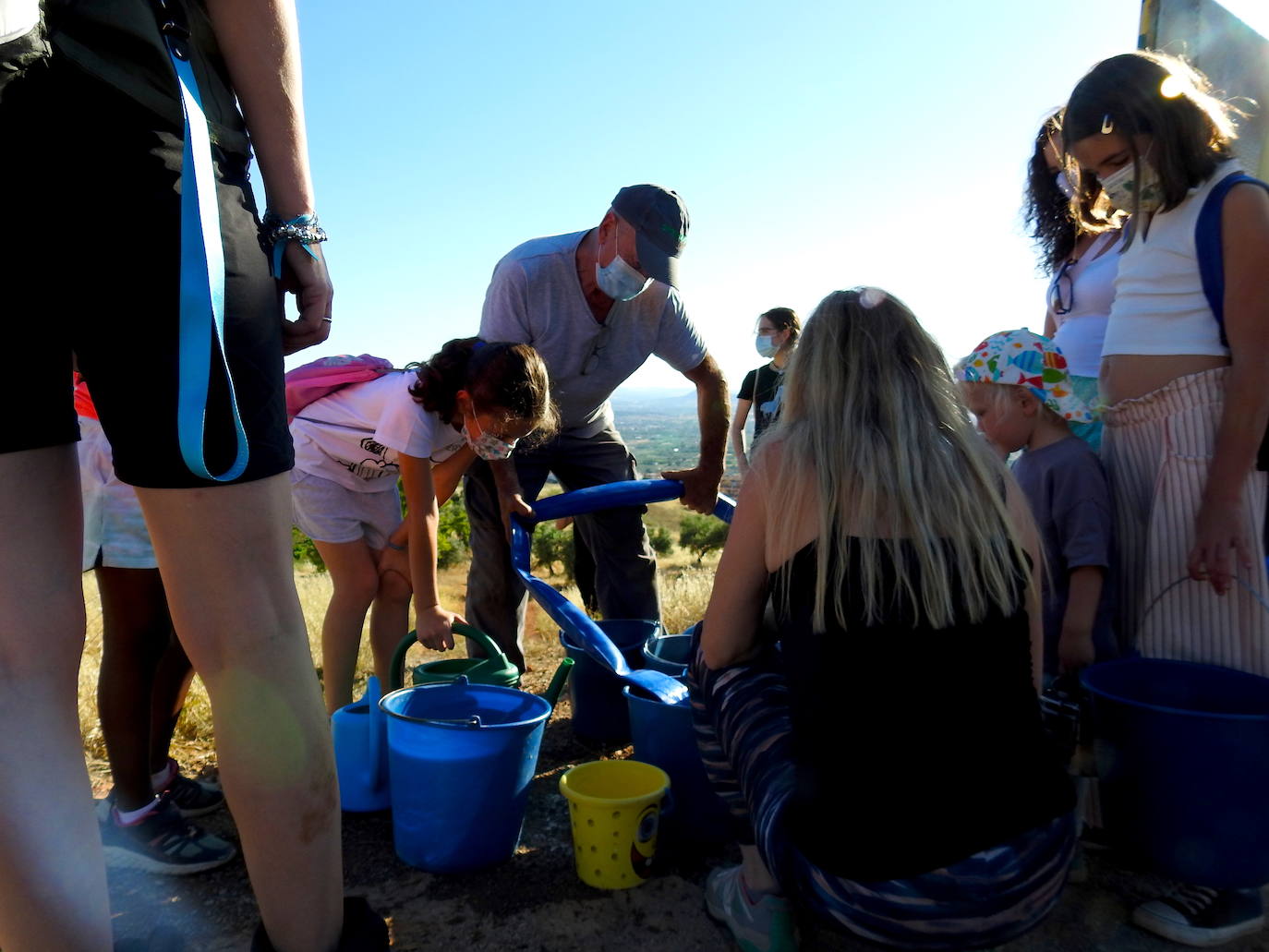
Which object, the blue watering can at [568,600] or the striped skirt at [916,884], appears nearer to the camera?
the striped skirt at [916,884]

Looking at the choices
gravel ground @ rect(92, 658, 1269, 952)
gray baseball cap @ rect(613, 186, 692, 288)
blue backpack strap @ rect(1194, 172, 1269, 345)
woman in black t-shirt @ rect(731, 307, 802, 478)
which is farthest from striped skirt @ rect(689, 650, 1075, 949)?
woman in black t-shirt @ rect(731, 307, 802, 478)

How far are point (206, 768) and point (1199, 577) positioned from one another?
279 cm

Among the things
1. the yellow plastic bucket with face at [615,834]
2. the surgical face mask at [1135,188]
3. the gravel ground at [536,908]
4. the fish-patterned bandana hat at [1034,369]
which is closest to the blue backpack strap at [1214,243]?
the surgical face mask at [1135,188]

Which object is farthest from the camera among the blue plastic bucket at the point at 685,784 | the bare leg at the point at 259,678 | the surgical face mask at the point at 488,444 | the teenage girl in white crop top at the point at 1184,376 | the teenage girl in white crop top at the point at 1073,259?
the surgical face mask at the point at 488,444

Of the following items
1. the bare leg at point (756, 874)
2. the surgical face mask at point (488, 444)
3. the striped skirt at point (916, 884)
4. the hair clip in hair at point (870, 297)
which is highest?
the hair clip in hair at point (870, 297)

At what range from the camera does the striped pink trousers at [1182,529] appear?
2031 mm

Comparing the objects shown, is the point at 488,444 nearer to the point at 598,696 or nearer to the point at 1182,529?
the point at 598,696

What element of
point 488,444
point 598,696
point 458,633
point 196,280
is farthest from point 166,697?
point 196,280

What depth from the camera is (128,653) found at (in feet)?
6.96

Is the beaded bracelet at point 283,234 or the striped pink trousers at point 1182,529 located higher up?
the beaded bracelet at point 283,234

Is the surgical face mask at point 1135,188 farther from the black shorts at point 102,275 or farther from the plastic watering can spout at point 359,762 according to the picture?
the plastic watering can spout at point 359,762

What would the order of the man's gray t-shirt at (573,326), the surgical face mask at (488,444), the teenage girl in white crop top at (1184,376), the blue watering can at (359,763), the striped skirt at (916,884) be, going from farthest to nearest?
the man's gray t-shirt at (573,326) < the surgical face mask at (488,444) < the blue watering can at (359,763) < the teenage girl in white crop top at (1184,376) < the striped skirt at (916,884)

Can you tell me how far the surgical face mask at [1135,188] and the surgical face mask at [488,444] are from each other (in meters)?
1.79

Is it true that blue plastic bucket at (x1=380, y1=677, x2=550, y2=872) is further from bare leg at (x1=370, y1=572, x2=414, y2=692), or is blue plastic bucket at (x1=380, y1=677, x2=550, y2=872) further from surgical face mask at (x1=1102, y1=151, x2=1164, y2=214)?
surgical face mask at (x1=1102, y1=151, x2=1164, y2=214)
